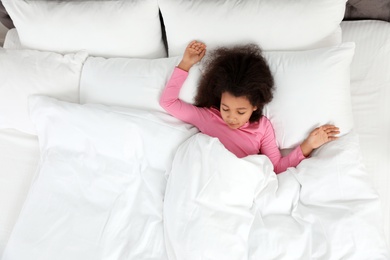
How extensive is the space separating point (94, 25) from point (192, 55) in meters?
0.42

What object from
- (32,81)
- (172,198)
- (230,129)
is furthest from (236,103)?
(32,81)

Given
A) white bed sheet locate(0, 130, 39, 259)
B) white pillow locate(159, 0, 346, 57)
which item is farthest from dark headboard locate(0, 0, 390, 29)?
white bed sheet locate(0, 130, 39, 259)

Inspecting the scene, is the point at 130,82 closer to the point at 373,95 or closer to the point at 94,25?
the point at 94,25

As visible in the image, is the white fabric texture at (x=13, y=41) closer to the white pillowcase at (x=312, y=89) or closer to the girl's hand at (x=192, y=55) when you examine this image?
the girl's hand at (x=192, y=55)

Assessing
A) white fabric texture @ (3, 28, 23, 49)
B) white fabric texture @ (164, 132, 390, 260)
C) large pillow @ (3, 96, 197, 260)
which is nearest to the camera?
white fabric texture @ (164, 132, 390, 260)

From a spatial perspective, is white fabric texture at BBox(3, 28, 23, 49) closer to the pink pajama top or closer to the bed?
the bed

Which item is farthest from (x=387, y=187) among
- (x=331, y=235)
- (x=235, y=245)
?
(x=235, y=245)

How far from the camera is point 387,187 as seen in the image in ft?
4.19

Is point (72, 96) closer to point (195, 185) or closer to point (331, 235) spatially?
point (195, 185)

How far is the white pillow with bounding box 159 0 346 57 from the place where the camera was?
1321mm

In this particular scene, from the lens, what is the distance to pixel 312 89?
4.23 feet

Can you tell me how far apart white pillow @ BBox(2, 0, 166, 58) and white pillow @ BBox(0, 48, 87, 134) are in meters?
0.07

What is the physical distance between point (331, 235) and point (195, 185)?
43cm

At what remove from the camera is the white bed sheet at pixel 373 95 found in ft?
4.28
